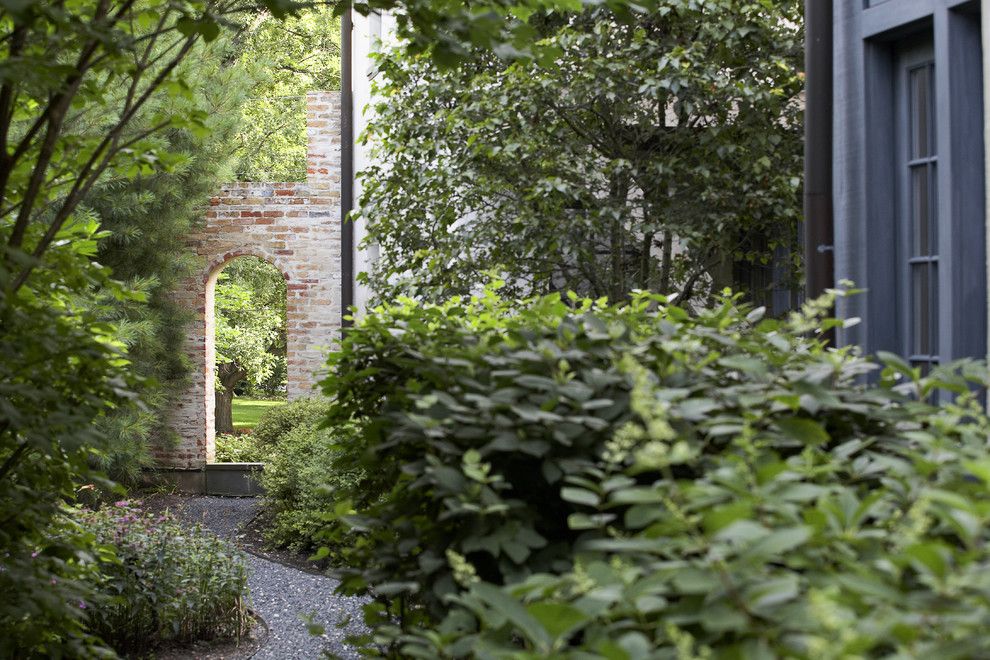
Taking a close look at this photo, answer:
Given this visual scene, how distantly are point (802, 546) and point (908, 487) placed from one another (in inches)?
13.0

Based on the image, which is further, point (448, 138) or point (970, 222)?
point (448, 138)

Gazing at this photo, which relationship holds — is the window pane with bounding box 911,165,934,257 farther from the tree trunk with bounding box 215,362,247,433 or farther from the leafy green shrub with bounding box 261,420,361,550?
the tree trunk with bounding box 215,362,247,433

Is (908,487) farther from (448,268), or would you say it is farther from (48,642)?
(448,268)

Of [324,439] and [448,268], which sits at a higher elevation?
[448,268]

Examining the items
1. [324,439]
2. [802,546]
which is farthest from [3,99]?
[324,439]

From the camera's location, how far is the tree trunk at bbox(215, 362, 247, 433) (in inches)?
749

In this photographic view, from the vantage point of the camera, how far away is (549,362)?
215 cm

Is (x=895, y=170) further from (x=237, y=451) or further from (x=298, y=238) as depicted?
(x=237, y=451)

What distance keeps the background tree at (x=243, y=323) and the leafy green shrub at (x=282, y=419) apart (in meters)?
5.17

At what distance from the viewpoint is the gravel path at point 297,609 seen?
19.2 ft

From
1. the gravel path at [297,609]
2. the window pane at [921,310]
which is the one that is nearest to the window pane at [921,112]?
the window pane at [921,310]

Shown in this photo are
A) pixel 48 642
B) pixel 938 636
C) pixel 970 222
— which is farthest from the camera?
pixel 970 222

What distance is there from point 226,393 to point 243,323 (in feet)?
5.29

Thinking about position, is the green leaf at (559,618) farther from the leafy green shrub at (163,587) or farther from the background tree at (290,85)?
the background tree at (290,85)
